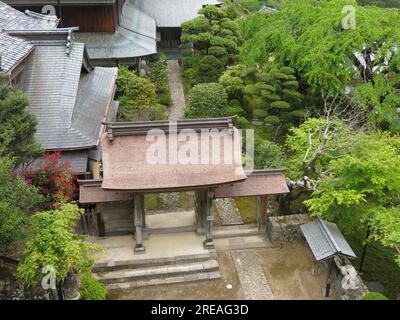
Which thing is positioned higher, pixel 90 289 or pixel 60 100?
pixel 60 100

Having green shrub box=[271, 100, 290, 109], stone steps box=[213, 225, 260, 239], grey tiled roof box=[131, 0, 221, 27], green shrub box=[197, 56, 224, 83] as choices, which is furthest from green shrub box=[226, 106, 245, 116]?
grey tiled roof box=[131, 0, 221, 27]

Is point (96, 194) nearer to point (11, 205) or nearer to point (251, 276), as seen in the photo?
point (11, 205)

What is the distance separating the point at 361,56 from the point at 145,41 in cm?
1573

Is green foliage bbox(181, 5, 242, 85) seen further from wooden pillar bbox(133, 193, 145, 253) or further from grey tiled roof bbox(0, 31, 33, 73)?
wooden pillar bbox(133, 193, 145, 253)

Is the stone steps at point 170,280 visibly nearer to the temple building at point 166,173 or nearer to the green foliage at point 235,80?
the temple building at point 166,173

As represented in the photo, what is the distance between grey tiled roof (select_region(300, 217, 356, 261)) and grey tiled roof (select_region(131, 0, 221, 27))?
2589 cm

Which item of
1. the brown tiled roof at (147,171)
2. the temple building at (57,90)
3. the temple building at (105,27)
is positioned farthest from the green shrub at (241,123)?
the temple building at (105,27)

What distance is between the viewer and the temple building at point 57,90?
17141 mm

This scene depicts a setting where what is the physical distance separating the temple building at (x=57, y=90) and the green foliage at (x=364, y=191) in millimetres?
9785

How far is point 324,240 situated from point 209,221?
4380mm

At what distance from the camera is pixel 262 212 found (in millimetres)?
17469

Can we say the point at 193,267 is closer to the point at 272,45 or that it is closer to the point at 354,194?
the point at 354,194

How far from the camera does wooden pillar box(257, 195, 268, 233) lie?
56.7 ft

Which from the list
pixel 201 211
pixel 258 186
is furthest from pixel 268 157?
pixel 201 211
